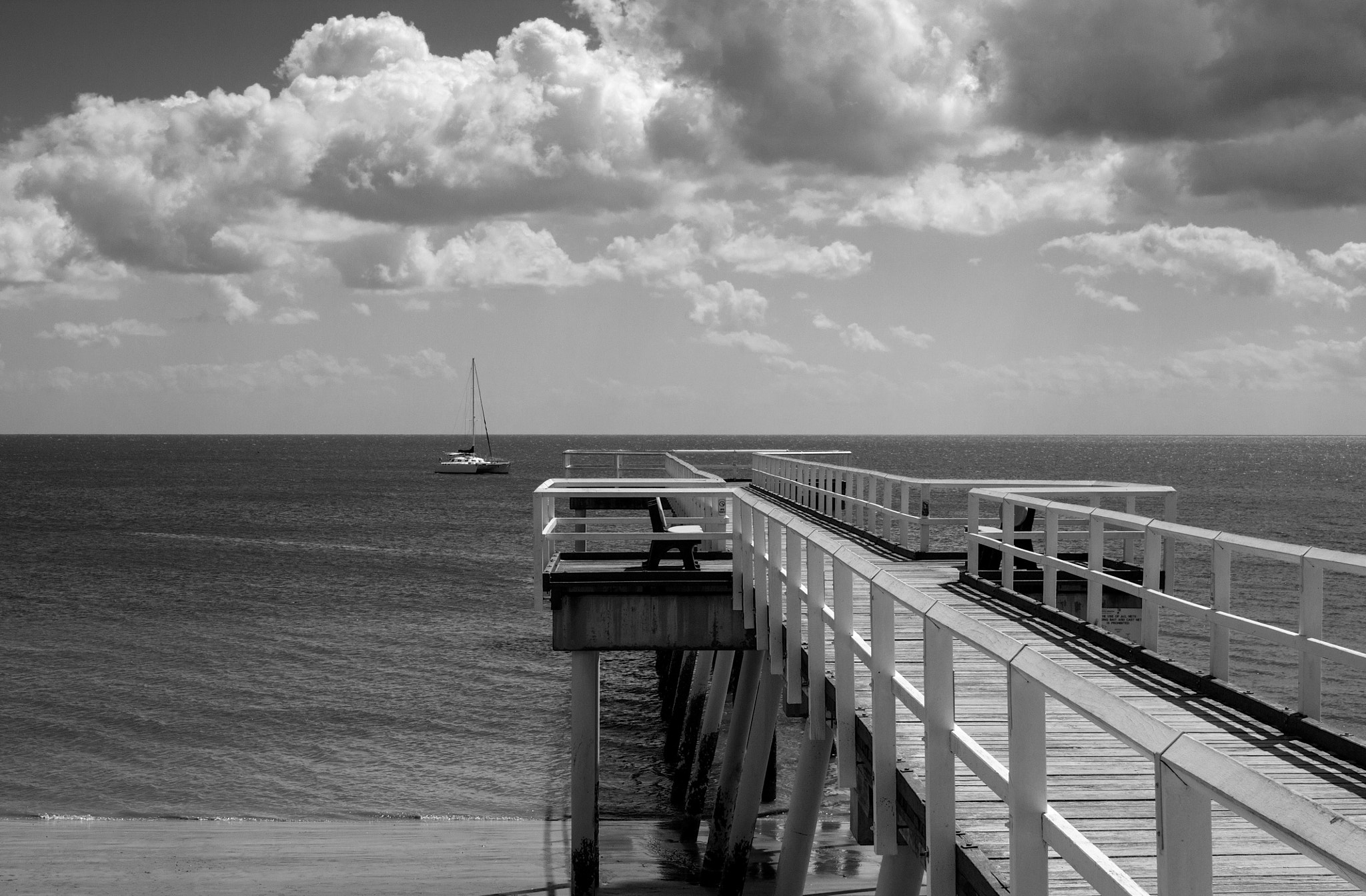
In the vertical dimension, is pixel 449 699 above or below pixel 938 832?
below

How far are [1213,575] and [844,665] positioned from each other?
3.23 m

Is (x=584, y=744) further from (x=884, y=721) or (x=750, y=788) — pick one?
(x=884, y=721)

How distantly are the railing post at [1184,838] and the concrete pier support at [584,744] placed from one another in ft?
32.8

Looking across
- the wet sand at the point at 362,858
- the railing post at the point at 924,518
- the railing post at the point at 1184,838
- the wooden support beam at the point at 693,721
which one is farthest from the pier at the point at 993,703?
the wooden support beam at the point at 693,721

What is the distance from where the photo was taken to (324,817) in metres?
18.4

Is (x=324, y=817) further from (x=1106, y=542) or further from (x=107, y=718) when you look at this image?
(x=1106, y=542)

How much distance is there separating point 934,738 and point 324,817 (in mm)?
16081

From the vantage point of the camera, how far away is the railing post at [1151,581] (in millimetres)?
8219

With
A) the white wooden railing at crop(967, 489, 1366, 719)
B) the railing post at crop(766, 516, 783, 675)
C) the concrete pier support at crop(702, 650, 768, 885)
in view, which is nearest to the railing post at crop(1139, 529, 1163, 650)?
the white wooden railing at crop(967, 489, 1366, 719)

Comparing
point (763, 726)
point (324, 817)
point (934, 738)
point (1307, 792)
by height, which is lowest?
point (324, 817)

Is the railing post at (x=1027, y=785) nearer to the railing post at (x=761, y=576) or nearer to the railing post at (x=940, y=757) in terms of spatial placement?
the railing post at (x=940, y=757)

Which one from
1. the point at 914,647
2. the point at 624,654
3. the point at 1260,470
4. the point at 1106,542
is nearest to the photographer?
the point at 914,647

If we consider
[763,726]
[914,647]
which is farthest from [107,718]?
[914,647]

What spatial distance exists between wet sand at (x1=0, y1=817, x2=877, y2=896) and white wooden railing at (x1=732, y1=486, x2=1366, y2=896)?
7.71 metres
